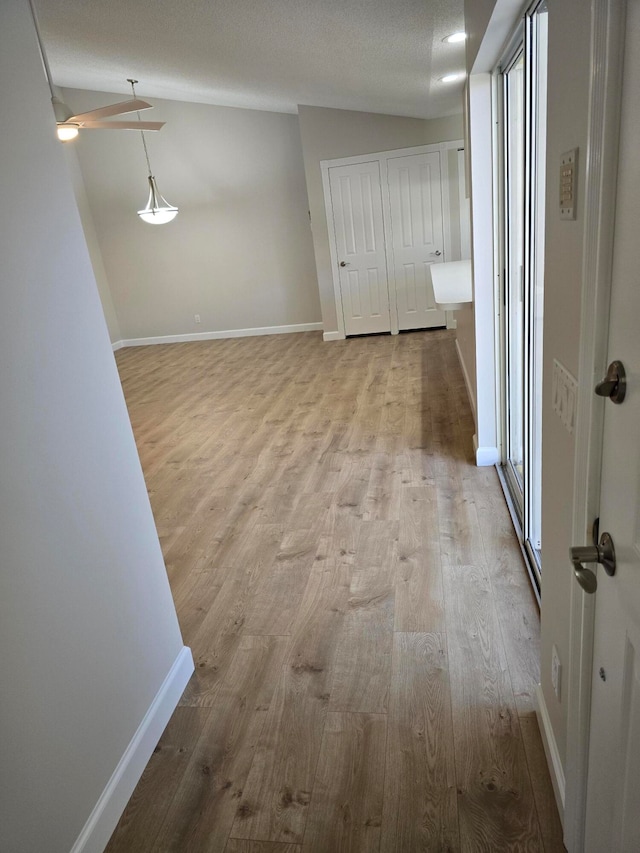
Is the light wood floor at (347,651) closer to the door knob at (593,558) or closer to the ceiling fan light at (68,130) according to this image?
the door knob at (593,558)

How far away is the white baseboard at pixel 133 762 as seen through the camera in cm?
141

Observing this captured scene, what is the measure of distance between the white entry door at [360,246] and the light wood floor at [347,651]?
3189mm

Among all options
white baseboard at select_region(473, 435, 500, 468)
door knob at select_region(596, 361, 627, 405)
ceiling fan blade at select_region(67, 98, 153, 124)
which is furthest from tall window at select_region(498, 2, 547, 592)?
ceiling fan blade at select_region(67, 98, 153, 124)

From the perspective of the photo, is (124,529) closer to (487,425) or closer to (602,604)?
(602,604)

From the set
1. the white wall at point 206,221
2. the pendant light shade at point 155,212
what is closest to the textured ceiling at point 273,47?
the pendant light shade at point 155,212

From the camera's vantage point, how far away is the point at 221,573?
102 inches

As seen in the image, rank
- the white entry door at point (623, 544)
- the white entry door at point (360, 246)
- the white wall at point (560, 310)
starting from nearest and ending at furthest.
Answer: the white entry door at point (623, 544) < the white wall at point (560, 310) < the white entry door at point (360, 246)

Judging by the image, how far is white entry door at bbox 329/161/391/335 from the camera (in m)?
6.55

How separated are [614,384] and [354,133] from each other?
649 cm

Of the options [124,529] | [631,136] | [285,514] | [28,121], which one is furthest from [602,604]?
[285,514]

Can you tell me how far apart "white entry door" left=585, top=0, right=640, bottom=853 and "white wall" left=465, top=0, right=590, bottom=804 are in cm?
24

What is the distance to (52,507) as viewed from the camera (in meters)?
1.34

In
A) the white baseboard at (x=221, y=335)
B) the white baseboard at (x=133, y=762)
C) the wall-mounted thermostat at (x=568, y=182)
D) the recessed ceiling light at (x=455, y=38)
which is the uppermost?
the recessed ceiling light at (x=455, y=38)

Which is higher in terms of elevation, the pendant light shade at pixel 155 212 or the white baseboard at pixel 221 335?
the pendant light shade at pixel 155 212
